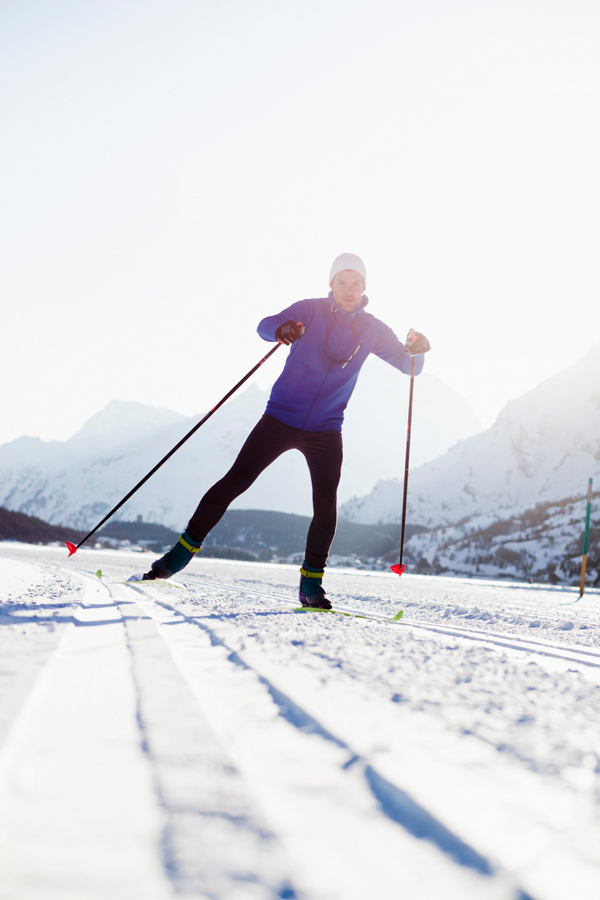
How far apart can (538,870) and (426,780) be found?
0.21m

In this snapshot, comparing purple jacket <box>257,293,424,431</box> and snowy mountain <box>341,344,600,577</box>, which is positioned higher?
snowy mountain <box>341,344,600,577</box>

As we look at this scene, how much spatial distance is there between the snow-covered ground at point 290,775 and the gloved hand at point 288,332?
7.91 feet

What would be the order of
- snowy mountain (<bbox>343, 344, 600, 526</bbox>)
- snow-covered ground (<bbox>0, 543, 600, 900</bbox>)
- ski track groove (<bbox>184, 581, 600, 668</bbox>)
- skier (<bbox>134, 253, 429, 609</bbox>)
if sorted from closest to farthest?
snow-covered ground (<bbox>0, 543, 600, 900</bbox>)
ski track groove (<bbox>184, 581, 600, 668</bbox>)
skier (<bbox>134, 253, 429, 609</bbox>)
snowy mountain (<bbox>343, 344, 600, 526</bbox>)

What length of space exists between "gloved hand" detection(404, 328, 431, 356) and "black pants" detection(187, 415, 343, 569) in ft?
2.88

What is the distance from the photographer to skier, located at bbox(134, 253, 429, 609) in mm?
3680

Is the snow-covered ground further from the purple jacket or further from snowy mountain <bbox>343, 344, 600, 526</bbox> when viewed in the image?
snowy mountain <bbox>343, 344, 600, 526</bbox>

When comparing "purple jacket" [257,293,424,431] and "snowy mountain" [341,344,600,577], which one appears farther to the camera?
"snowy mountain" [341,344,600,577]

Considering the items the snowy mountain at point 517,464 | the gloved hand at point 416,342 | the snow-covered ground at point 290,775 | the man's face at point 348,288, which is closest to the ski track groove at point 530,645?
the snow-covered ground at point 290,775

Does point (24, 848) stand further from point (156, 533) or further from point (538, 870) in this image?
point (156, 533)

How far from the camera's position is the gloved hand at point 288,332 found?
3572 mm

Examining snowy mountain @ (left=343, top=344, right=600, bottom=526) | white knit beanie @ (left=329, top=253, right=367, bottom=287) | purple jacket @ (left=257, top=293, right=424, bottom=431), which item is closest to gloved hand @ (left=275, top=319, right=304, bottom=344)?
purple jacket @ (left=257, top=293, right=424, bottom=431)

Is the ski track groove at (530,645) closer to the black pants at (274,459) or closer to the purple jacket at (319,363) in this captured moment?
the black pants at (274,459)

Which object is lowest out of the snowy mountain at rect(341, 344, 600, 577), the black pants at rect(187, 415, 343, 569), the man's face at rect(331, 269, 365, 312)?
the black pants at rect(187, 415, 343, 569)

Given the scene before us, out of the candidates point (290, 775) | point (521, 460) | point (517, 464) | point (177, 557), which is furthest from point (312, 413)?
point (517, 464)
